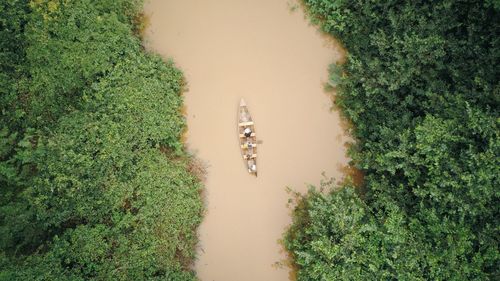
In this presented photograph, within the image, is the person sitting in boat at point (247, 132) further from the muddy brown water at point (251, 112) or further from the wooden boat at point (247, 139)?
the muddy brown water at point (251, 112)

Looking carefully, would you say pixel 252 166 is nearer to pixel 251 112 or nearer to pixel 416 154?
pixel 251 112

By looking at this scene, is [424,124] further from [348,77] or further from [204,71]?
[204,71]

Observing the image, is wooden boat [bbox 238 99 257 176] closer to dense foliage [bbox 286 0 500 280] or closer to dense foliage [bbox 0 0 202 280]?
dense foliage [bbox 0 0 202 280]

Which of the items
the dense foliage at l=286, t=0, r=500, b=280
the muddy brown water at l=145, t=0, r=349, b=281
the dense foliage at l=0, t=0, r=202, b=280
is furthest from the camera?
the muddy brown water at l=145, t=0, r=349, b=281

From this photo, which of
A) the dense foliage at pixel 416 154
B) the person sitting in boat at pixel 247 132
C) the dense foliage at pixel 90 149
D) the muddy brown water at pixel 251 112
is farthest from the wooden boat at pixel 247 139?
the dense foliage at pixel 416 154

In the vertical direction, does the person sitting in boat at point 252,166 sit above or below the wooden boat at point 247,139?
below

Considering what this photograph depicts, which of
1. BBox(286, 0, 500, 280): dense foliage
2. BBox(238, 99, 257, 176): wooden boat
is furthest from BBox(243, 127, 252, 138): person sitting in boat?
BBox(286, 0, 500, 280): dense foliage
